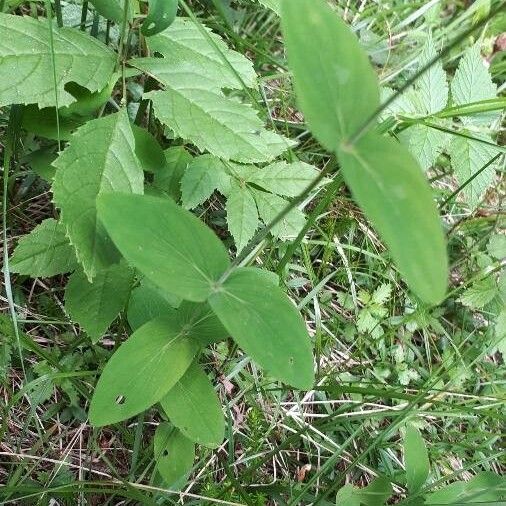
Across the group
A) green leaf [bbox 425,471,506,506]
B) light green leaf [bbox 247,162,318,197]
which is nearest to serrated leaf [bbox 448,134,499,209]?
light green leaf [bbox 247,162,318,197]

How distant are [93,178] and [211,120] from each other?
0.28m

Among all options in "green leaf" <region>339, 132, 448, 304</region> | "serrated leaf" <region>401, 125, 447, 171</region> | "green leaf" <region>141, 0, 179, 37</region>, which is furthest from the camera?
"serrated leaf" <region>401, 125, 447, 171</region>

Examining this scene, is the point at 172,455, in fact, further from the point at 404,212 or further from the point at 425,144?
the point at 425,144

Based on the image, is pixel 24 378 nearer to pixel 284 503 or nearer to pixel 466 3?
pixel 284 503

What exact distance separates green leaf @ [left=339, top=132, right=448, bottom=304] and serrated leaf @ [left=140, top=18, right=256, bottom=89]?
0.69 meters

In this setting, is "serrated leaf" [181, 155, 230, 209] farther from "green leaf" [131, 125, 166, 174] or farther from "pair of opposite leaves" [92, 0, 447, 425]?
"pair of opposite leaves" [92, 0, 447, 425]

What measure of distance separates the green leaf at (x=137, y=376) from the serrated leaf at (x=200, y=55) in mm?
565

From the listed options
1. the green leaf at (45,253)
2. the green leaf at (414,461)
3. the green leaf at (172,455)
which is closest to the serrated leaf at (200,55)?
the green leaf at (45,253)

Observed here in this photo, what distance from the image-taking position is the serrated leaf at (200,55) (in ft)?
4.49

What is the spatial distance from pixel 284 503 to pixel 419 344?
2.61ft

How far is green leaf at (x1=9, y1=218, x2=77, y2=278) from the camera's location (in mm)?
1379

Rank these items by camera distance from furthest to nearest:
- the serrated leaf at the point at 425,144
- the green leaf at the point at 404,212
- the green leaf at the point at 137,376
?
the serrated leaf at the point at 425,144 < the green leaf at the point at 137,376 < the green leaf at the point at 404,212

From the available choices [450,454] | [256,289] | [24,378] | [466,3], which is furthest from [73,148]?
[466,3]

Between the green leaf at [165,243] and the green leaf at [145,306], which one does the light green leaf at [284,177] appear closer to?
the green leaf at [145,306]
